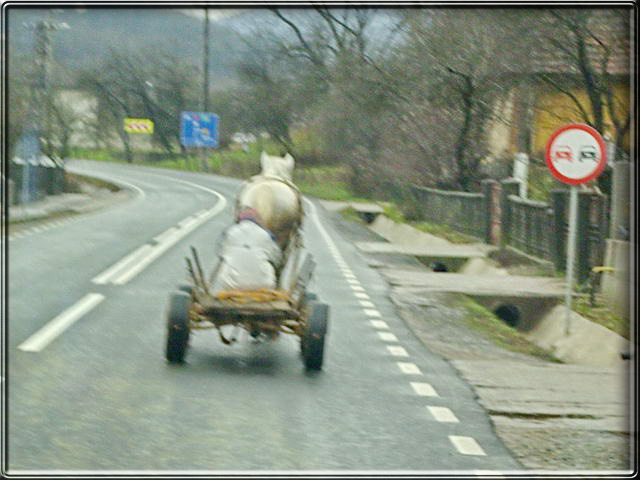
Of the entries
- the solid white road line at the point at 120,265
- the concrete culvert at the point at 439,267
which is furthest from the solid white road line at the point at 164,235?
the concrete culvert at the point at 439,267

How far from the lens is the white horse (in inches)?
529

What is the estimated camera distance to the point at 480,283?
2530cm

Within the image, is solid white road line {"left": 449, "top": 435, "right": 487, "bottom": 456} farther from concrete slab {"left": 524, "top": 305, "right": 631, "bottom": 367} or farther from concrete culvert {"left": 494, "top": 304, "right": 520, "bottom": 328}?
concrete culvert {"left": 494, "top": 304, "right": 520, "bottom": 328}

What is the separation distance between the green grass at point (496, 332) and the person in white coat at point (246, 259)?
5180 mm

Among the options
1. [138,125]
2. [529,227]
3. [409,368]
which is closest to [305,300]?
[409,368]

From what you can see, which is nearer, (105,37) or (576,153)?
(576,153)

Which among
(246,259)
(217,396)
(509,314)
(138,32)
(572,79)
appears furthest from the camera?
(138,32)

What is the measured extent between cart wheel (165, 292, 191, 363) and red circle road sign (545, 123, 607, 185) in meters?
7.26

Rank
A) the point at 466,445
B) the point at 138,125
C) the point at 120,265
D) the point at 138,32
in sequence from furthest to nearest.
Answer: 1. the point at 138,125
2. the point at 138,32
3. the point at 120,265
4. the point at 466,445

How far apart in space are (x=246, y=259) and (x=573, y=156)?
7.10 m

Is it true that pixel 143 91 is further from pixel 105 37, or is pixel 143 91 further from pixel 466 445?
pixel 466 445

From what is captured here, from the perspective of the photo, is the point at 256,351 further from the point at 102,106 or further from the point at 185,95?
the point at 185,95

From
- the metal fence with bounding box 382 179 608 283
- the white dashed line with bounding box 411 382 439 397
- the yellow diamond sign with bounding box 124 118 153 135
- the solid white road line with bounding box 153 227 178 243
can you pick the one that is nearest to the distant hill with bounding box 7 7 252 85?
the yellow diamond sign with bounding box 124 118 153 135

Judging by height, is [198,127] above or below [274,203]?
above
